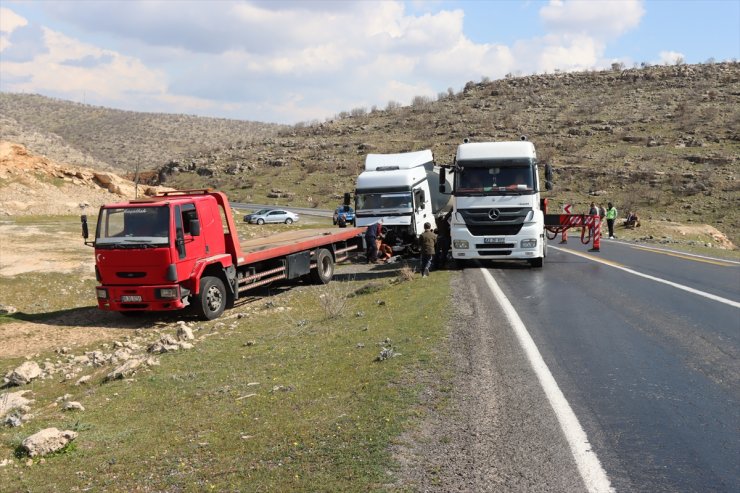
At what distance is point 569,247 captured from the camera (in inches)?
1036

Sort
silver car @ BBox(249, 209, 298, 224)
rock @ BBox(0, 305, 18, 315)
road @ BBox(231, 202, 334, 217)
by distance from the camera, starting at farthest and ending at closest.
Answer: road @ BBox(231, 202, 334, 217), silver car @ BBox(249, 209, 298, 224), rock @ BBox(0, 305, 18, 315)

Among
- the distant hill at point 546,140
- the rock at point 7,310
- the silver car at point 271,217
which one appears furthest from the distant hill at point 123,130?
the rock at point 7,310

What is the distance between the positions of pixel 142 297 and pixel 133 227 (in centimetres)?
153

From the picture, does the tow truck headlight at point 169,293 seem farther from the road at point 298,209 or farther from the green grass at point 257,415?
the road at point 298,209

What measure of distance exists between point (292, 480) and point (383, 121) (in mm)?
82912

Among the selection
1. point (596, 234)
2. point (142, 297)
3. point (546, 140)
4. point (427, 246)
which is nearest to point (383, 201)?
point (427, 246)

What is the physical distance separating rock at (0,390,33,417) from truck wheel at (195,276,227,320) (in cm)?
459

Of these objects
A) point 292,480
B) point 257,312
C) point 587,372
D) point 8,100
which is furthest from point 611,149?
point 8,100

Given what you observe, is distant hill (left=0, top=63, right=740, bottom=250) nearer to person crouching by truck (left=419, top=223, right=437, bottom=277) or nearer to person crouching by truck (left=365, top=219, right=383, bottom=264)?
person crouching by truck (left=365, top=219, right=383, bottom=264)

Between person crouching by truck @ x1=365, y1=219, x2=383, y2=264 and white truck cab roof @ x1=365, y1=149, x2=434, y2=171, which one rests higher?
white truck cab roof @ x1=365, y1=149, x2=434, y2=171

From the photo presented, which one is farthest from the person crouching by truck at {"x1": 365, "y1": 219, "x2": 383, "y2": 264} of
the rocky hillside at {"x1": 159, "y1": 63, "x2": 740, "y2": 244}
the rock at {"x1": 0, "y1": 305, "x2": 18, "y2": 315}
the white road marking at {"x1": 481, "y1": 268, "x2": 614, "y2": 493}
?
the rocky hillside at {"x1": 159, "y1": 63, "x2": 740, "y2": 244}

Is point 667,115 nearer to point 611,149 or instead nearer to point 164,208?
point 611,149

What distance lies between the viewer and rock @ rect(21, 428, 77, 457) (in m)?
6.19

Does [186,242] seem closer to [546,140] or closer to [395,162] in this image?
[395,162]
